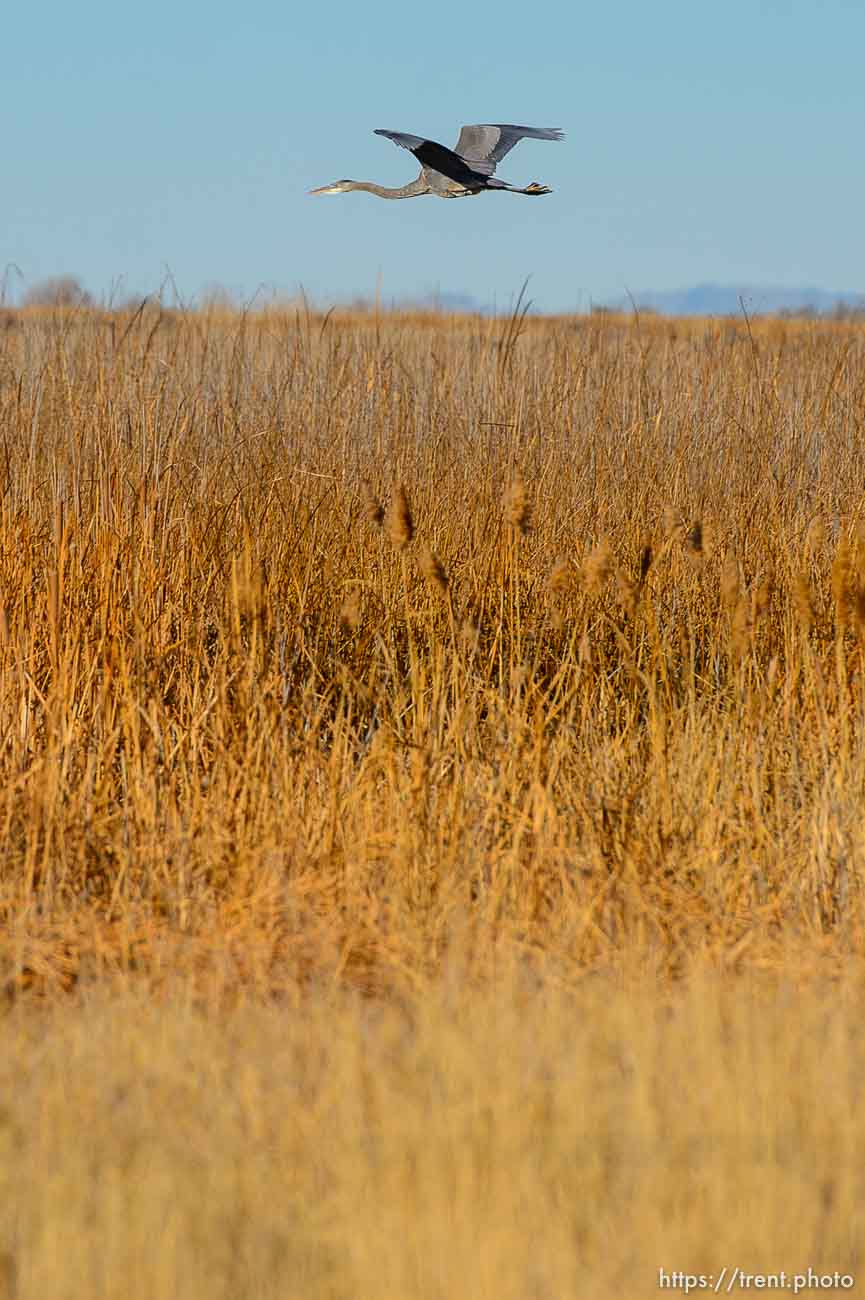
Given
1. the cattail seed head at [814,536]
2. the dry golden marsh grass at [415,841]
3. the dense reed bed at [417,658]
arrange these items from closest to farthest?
the dry golden marsh grass at [415,841]
the dense reed bed at [417,658]
the cattail seed head at [814,536]

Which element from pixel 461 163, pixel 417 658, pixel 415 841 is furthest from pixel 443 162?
pixel 415 841

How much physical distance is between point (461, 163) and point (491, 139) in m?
0.26

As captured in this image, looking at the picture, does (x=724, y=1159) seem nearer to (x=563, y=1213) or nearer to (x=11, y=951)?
(x=563, y=1213)

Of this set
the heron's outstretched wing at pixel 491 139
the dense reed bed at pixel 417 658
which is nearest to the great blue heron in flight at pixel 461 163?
the heron's outstretched wing at pixel 491 139

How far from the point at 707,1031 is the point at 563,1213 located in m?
0.47

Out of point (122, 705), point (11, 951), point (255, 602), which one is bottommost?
point (11, 951)

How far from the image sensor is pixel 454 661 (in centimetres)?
311

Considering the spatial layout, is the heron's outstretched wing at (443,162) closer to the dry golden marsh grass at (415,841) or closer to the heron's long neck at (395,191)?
the heron's long neck at (395,191)

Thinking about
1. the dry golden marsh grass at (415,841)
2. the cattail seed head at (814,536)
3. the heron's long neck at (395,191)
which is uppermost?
the heron's long neck at (395,191)

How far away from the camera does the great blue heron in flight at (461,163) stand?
347 centimetres

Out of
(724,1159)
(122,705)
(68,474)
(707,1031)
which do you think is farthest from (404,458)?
(724,1159)

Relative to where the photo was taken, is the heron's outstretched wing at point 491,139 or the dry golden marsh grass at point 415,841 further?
the heron's outstretched wing at point 491,139

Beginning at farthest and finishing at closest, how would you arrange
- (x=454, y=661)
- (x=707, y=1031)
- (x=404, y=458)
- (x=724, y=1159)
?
(x=404, y=458), (x=454, y=661), (x=707, y=1031), (x=724, y=1159)

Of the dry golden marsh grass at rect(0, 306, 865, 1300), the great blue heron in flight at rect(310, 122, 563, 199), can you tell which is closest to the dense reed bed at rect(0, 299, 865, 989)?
the dry golden marsh grass at rect(0, 306, 865, 1300)
